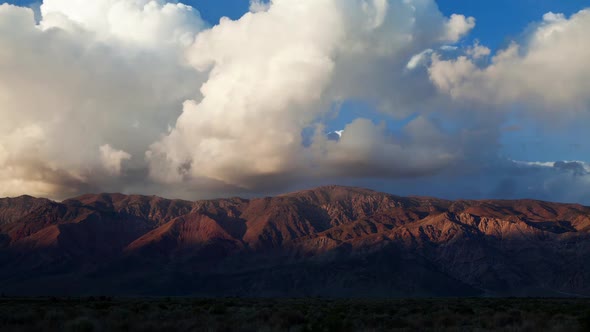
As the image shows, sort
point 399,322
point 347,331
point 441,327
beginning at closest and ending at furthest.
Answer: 1. point 347,331
2. point 441,327
3. point 399,322

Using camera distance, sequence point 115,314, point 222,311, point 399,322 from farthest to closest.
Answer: point 222,311 → point 115,314 → point 399,322

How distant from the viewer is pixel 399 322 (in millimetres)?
35281

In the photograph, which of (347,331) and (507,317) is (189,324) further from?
(507,317)

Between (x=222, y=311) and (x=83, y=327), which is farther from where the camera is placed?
(x=222, y=311)

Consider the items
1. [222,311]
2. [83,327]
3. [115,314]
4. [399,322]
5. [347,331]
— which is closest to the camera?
[83,327]

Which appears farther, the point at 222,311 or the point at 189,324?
the point at 222,311

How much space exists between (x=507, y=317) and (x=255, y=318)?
17558 millimetres

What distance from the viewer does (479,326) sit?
3419 centimetres

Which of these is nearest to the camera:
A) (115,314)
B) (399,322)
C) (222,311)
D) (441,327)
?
(441,327)

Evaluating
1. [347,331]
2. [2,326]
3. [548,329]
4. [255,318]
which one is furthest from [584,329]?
[2,326]

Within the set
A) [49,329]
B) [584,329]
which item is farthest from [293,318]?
[584,329]

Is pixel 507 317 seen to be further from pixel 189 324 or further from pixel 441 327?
pixel 189 324

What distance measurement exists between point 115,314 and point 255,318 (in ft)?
32.0

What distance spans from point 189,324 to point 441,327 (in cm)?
1491
